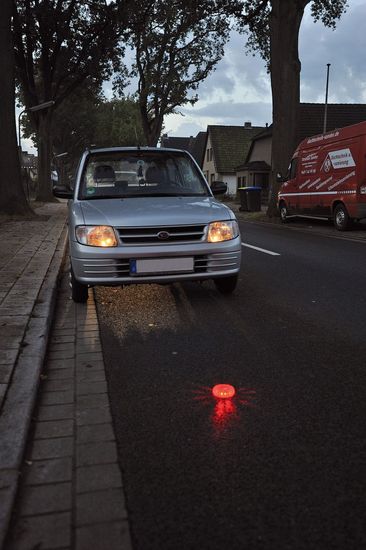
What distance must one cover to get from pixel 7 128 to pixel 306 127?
2601 centimetres

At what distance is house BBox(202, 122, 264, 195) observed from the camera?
171 feet

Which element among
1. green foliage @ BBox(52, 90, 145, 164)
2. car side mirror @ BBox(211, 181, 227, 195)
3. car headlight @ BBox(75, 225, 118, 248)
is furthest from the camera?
green foliage @ BBox(52, 90, 145, 164)

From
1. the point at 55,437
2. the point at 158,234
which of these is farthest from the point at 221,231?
the point at 55,437

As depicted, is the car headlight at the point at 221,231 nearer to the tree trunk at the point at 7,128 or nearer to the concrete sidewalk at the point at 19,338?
the concrete sidewalk at the point at 19,338

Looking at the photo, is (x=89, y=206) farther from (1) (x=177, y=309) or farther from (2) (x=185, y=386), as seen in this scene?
(2) (x=185, y=386)

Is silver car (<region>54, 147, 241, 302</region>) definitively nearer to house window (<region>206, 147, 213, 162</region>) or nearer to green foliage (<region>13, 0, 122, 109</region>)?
green foliage (<region>13, 0, 122, 109</region>)

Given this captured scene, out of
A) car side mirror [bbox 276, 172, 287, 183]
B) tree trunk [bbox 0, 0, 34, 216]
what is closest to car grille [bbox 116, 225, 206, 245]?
tree trunk [bbox 0, 0, 34, 216]

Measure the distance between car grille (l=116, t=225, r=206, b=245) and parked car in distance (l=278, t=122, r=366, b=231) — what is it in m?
9.83

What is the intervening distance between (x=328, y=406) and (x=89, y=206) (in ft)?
11.5

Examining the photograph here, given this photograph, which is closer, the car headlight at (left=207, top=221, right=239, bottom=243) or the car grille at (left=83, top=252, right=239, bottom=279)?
the car grille at (left=83, top=252, right=239, bottom=279)

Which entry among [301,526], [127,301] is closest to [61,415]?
[301,526]

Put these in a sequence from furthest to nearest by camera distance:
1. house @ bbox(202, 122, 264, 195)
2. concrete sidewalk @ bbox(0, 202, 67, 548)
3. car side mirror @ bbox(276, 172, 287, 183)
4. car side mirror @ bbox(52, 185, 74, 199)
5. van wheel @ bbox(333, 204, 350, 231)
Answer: house @ bbox(202, 122, 264, 195)
car side mirror @ bbox(276, 172, 287, 183)
van wheel @ bbox(333, 204, 350, 231)
car side mirror @ bbox(52, 185, 74, 199)
concrete sidewalk @ bbox(0, 202, 67, 548)

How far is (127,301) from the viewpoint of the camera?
605 cm

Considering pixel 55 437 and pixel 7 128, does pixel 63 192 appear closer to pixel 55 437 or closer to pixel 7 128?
pixel 55 437
